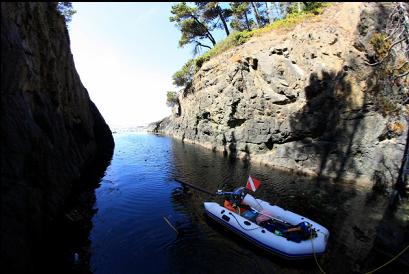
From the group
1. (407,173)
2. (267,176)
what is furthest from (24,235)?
(407,173)

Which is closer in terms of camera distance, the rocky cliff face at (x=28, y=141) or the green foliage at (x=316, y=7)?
the rocky cliff face at (x=28, y=141)

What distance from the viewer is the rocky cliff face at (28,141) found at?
1002cm

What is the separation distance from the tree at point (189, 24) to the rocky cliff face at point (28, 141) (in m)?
26.9

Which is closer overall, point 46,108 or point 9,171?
point 9,171

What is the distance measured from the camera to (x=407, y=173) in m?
19.9

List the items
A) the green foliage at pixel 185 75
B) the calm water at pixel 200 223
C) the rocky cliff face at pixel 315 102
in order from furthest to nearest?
the green foliage at pixel 185 75
the rocky cliff face at pixel 315 102
the calm water at pixel 200 223

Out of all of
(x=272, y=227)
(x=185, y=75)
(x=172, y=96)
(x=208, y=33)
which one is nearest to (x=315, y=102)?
(x=272, y=227)

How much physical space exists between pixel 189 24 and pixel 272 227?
1544 inches

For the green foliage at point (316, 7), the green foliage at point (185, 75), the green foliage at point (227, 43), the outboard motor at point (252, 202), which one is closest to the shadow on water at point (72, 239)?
the outboard motor at point (252, 202)

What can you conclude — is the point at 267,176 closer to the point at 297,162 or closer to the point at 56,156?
the point at 297,162

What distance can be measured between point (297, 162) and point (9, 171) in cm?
2343

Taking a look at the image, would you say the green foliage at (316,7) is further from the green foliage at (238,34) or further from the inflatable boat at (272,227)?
the inflatable boat at (272,227)

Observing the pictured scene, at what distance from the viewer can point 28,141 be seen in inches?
467

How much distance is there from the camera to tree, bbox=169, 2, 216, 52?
45.6m
